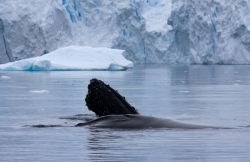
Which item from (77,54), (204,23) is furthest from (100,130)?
(204,23)

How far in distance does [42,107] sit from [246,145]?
7.03m

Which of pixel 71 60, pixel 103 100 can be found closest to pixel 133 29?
pixel 71 60

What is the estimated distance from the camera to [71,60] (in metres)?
42.1

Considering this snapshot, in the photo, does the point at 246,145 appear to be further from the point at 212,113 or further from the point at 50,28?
the point at 50,28

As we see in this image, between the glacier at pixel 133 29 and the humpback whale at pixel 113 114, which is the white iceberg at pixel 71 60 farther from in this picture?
the humpback whale at pixel 113 114

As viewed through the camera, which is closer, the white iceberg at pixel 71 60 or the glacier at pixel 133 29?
the white iceberg at pixel 71 60

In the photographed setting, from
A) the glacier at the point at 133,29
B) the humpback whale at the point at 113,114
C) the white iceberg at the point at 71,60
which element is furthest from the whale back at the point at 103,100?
the glacier at the point at 133,29

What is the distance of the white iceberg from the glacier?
1584cm

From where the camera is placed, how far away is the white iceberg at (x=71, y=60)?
1629 inches

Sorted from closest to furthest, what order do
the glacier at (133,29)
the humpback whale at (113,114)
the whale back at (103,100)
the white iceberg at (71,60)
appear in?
1. the humpback whale at (113,114)
2. the whale back at (103,100)
3. the white iceberg at (71,60)
4. the glacier at (133,29)

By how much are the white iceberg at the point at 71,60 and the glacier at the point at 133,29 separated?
1584 centimetres

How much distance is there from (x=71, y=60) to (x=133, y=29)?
2155 cm

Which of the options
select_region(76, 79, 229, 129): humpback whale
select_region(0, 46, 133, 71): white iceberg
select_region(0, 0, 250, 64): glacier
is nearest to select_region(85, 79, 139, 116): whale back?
select_region(76, 79, 229, 129): humpback whale

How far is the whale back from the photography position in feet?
25.7
